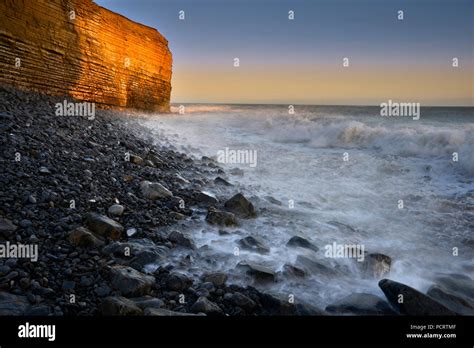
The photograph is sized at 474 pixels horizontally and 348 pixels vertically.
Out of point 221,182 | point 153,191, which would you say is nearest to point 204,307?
point 153,191

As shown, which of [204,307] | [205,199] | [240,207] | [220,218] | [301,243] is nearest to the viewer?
[204,307]

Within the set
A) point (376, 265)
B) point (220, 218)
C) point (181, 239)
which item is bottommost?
point (376, 265)

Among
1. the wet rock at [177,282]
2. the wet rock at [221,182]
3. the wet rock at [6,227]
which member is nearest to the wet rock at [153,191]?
the wet rock at [221,182]

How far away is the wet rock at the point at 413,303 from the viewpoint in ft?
10.3

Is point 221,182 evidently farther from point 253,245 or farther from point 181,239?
point 181,239

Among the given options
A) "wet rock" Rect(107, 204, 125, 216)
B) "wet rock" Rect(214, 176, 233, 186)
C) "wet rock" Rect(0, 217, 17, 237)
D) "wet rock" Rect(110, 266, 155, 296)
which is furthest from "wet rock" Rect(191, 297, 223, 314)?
"wet rock" Rect(214, 176, 233, 186)

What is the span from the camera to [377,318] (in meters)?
2.86

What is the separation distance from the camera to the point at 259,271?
3586 mm

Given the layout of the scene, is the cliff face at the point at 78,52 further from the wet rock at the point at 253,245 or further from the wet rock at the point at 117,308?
the wet rock at the point at 117,308

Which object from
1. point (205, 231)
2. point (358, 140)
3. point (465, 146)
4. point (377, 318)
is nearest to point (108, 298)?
point (205, 231)

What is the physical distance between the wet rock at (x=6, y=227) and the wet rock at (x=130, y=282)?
1310mm

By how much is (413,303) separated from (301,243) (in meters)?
1.67

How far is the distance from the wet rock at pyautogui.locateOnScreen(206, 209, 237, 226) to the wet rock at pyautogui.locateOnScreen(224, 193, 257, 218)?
360mm

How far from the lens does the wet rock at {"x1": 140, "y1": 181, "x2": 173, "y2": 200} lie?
5.28m
